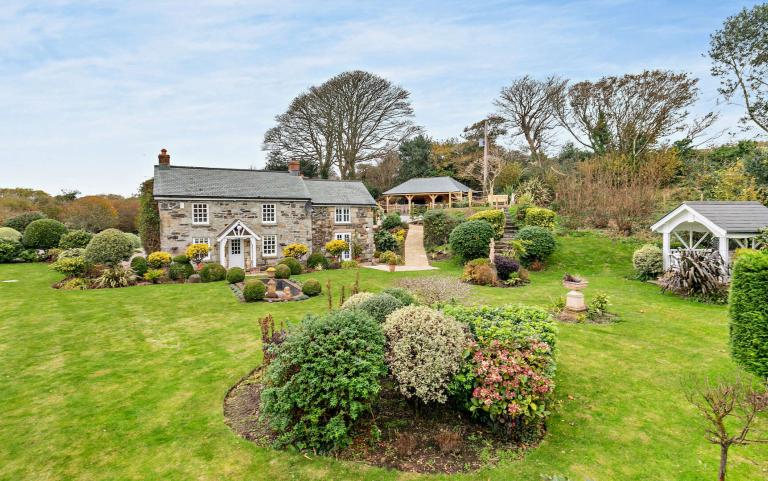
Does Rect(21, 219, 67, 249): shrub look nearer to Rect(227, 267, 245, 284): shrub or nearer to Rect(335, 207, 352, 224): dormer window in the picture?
Rect(227, 267, 245, 284): shrub

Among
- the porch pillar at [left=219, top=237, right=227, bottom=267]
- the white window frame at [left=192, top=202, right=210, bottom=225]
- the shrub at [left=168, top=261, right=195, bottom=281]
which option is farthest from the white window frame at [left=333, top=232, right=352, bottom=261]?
the shrub at [left=168, top=261, right=195, bottom=281]

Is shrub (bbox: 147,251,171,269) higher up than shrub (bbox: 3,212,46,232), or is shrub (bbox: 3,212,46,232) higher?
shrub (bbox: 3,212,46,232)

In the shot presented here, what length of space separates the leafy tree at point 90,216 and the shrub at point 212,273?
1844 cm

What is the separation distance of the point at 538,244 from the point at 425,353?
14556 mm

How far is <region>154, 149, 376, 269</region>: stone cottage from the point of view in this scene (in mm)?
19594

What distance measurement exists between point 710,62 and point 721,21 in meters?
2.28

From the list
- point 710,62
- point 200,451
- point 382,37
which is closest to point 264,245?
point 382,37

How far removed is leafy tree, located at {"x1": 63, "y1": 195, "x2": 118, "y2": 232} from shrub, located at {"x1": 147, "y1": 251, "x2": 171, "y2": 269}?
15.8 metres

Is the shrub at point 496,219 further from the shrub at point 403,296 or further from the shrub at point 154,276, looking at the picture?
the shrub at point 154,276

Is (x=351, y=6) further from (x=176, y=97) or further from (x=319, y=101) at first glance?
(x=319, y=101)

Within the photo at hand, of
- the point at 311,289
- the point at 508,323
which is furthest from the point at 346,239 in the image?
the point at 508,323

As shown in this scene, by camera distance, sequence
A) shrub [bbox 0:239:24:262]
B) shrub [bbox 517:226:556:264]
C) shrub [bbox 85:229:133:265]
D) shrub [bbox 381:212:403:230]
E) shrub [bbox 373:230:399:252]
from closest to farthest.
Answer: shrub [bbox 85:229:133:265] → shrub [bbox 517:226:556:264] → shrub [bbox 0:239:24:262] → shrub [bbox 373:230:399:252] → shrub [bbox 381:212:403:230]

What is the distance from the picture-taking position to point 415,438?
15.6 ft

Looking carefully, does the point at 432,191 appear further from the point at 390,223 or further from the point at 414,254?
the point at 414,254
